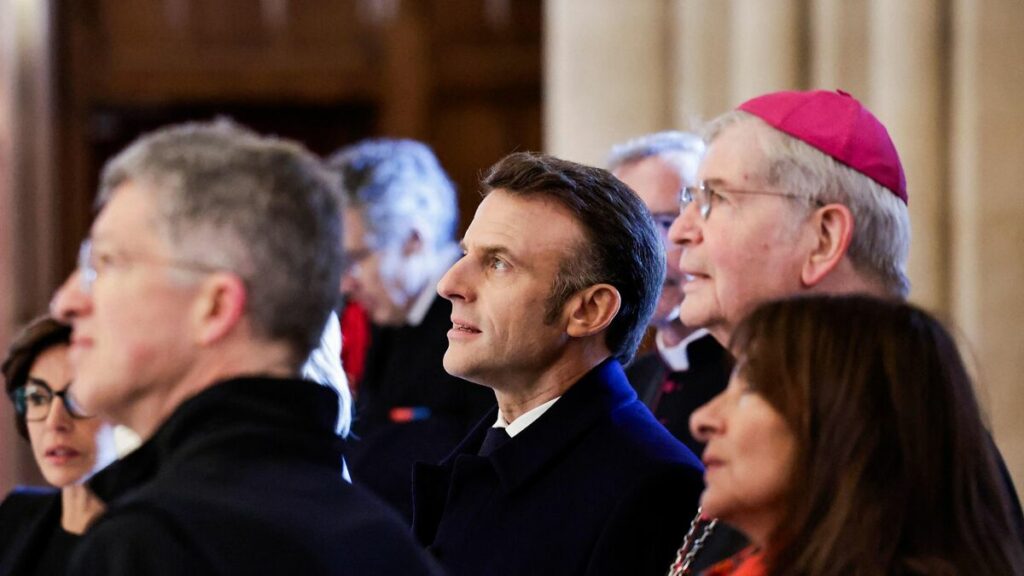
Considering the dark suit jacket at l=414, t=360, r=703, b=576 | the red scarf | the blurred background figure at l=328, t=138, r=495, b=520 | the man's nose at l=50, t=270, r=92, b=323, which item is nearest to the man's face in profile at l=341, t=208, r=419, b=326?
the blurred background figure at l=328, t=138, r=495, b=520

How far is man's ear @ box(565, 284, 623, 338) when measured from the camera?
2.85 m

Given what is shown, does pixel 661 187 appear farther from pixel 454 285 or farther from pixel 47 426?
pixel 47 426

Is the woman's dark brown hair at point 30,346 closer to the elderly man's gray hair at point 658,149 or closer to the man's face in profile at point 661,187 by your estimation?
the man's face in profile at point 661,187

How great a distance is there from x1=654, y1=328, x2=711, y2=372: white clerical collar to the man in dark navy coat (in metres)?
0.53

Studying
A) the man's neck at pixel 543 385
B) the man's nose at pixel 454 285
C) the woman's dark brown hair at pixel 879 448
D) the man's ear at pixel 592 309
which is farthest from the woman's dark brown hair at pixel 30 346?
the woman's dark brown hair at pixel 879 448

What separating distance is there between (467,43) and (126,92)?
1523 mm

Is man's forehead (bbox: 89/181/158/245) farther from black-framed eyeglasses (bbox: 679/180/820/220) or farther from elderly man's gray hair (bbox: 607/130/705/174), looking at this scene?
elderly man's gray hair (bbox: 607/130/705/174)

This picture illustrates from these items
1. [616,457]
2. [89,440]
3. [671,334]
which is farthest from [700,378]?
[89,440]

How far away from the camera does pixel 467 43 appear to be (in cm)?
693

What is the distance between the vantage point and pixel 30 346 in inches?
129

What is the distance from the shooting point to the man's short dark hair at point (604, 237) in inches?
113

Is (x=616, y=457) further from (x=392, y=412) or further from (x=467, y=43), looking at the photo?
(x=467, y=43)

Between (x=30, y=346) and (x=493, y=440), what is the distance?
1.05 m

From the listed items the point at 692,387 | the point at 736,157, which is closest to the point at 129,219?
the point at 736,157
